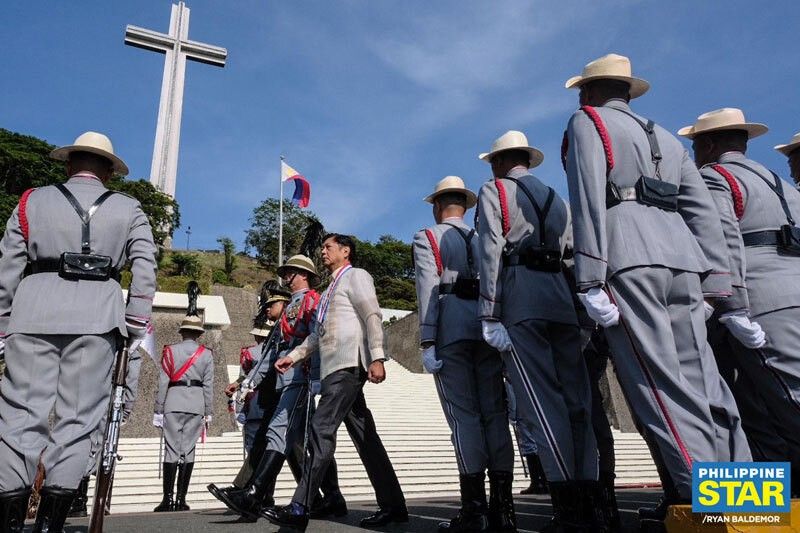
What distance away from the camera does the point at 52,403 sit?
365 centimetres

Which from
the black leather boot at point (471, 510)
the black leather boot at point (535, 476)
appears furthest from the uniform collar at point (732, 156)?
the black leather boot at point (535, 476)

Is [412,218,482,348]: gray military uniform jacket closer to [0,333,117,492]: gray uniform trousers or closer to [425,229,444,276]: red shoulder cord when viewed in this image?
[425,229,444,276]: red shoulder cord

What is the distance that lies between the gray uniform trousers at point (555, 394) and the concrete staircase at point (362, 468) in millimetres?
5622

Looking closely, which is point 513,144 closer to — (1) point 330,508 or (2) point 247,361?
(1) point 330,508

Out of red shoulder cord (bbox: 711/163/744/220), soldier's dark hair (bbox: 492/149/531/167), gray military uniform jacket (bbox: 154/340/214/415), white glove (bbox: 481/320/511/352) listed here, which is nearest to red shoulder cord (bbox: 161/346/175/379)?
gray military uniform jacket (bbox: 154/340/214/415)

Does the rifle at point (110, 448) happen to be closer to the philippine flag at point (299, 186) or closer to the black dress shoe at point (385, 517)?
the black dress shoe at point (385, 517)

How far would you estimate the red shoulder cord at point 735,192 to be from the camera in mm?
4148

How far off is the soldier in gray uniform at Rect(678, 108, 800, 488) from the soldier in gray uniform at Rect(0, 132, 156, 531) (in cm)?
356

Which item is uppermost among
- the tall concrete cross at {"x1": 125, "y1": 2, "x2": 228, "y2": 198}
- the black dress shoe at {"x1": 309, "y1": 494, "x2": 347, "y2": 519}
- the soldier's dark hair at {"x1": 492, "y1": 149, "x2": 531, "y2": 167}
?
the tall concrete cross at {"x1": 125, "y1": 2, "x2": 228, "y2": 198}

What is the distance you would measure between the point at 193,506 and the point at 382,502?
4.50m

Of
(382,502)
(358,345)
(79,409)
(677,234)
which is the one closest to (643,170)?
(677,234)

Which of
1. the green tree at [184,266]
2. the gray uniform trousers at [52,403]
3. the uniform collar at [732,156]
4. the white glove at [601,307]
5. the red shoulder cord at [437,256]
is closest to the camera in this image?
the white glove at [601,307]

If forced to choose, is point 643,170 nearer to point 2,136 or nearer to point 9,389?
point 9,389

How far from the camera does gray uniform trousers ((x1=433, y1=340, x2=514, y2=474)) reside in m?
4.28
